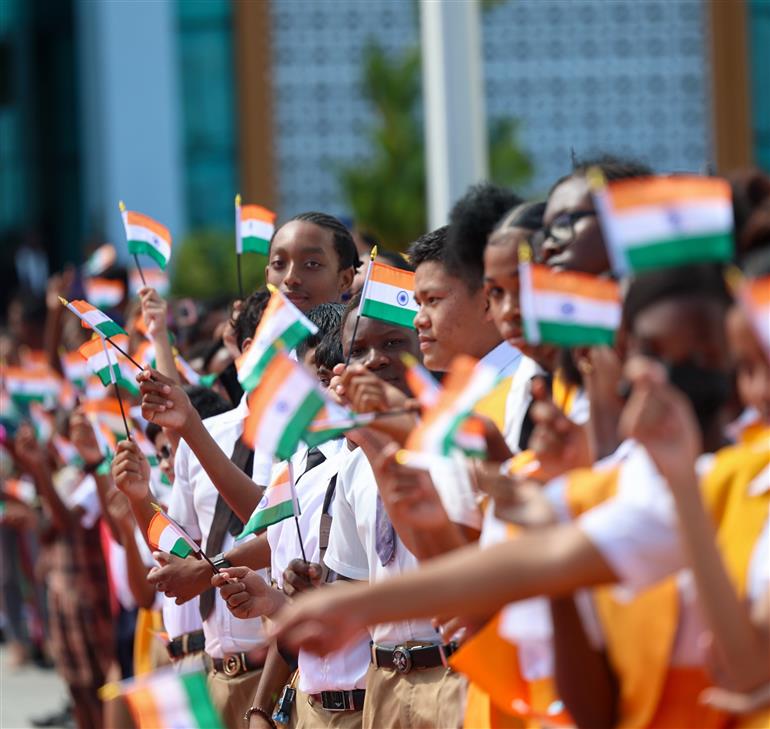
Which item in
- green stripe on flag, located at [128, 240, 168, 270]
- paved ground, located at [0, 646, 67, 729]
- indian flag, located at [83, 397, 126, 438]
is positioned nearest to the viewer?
green stripe on flag, located at [128, 240, 168, 270]

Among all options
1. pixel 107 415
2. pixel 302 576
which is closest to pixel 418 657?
pixel 302 576

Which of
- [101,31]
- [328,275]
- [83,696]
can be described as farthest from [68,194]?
[328,275]

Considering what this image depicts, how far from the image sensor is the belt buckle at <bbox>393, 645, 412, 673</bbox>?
3781mm

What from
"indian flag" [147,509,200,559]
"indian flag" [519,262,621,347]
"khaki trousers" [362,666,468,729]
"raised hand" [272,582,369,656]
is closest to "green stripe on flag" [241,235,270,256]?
"indian flag" [147,509,200,559]

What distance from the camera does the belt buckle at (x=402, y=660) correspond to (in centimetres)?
378

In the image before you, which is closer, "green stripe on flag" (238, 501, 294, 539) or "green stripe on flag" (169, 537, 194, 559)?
"green stripe on flag" (238, 501, 294, 539)

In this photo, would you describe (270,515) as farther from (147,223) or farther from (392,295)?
(147,223)

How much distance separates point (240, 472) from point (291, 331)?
117cm

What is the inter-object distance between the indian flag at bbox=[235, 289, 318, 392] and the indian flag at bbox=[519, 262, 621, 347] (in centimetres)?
56

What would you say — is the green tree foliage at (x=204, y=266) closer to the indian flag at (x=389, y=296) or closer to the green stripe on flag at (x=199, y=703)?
the indian flag at (x=389, y=296)

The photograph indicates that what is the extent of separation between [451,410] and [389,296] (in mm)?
1453

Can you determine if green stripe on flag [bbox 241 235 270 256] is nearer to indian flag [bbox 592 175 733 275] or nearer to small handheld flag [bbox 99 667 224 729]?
small handheld flag [bbox 99 667 224 729]

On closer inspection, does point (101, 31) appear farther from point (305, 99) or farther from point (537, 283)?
point (537, 283)

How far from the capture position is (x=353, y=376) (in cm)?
301
